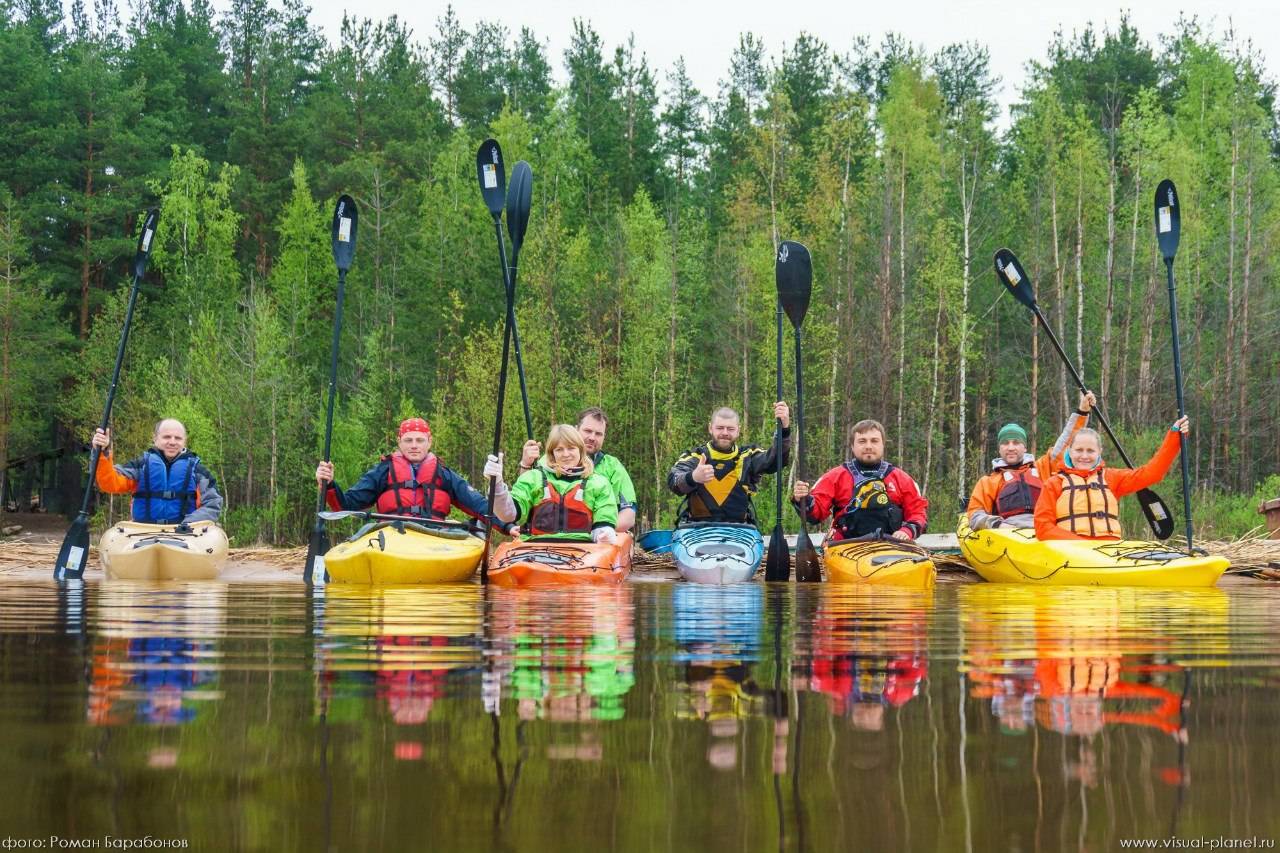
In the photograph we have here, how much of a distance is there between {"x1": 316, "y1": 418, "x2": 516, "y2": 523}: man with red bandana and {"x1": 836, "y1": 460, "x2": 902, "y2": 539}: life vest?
10.3 ft

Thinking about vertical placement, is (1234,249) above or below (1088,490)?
above

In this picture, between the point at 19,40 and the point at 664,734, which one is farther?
the point at 19,40

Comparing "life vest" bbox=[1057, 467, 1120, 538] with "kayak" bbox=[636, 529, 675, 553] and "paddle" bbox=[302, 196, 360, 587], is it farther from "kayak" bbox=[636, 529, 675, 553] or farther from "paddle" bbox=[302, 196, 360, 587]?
"paddle" bbox=[302, 196, 360, 587]

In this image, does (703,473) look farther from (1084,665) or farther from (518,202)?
(1084,665)

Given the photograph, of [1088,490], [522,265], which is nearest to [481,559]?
[1088,490]

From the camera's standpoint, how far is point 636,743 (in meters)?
1.76

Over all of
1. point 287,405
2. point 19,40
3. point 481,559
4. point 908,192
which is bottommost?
point 481,559

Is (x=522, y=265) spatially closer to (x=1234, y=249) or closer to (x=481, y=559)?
(x=481, y=559)

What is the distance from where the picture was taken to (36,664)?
290 cm

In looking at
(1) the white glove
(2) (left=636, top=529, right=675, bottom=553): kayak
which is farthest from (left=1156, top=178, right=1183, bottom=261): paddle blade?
(1) the white glove

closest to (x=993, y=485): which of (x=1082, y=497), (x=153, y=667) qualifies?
(x=1082, y=497)

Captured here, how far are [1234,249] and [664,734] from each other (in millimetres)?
31675

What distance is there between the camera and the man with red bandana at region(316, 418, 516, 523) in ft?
36.4

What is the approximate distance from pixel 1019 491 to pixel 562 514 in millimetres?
4529
